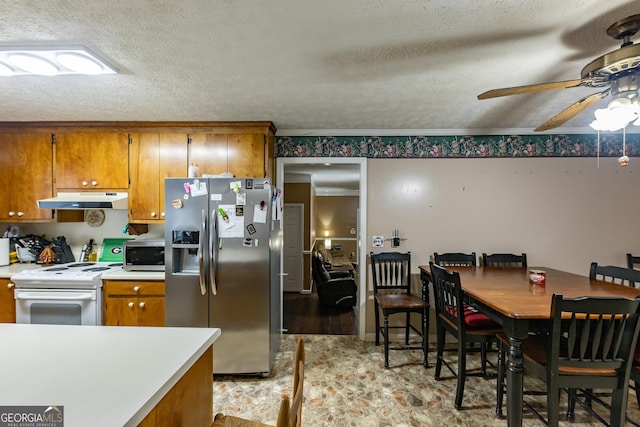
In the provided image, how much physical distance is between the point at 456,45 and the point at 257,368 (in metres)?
2.79

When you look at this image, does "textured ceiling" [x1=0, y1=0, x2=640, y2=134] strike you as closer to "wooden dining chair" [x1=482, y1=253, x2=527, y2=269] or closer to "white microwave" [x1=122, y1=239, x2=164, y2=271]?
"white microwave" [x1=122, y1=239, x2=164, y2=271]

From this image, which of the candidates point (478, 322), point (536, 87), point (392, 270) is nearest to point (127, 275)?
point (392, 270)

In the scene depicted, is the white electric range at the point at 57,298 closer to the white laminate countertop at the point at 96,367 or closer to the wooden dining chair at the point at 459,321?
the white laminate countertop at the point at 96,367

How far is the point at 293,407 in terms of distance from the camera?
84 cm

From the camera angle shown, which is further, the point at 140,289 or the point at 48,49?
the point at 140,289

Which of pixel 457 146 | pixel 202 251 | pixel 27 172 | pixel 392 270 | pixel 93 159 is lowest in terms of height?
pixel 392 270

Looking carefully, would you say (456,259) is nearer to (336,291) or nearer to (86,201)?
(336,291)

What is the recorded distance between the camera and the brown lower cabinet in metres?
2.74

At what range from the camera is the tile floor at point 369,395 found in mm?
2129

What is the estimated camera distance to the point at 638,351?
5.90 feet

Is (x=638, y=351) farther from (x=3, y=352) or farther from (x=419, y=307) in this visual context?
(x=3, y=352)

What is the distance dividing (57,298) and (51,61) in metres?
1.99

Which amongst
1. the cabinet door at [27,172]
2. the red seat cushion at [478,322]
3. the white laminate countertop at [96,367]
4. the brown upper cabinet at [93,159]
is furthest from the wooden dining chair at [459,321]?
the cabinet door at [27,172]

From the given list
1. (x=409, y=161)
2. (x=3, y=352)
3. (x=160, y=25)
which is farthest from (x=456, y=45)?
(x=3, y=352)
